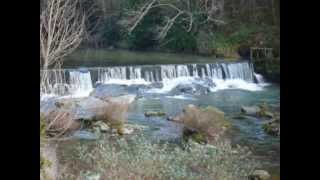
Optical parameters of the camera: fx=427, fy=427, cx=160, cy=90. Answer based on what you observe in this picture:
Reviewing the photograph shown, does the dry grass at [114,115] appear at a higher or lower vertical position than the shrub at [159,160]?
higher

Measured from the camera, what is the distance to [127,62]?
97.5 inches

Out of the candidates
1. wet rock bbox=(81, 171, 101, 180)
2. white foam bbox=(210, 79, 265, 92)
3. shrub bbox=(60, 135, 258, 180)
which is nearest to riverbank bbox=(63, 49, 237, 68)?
white foam bbox=(210, 79, 265, 92)

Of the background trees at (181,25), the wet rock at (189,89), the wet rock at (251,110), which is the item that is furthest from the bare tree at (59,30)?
the wet rock at (251,110)

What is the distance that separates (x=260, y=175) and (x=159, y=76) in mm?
806

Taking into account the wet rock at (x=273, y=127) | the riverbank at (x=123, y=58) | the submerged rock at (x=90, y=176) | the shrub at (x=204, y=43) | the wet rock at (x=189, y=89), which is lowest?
the submerged rock at (x=90, y=176)

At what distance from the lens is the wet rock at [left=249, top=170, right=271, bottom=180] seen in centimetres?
242

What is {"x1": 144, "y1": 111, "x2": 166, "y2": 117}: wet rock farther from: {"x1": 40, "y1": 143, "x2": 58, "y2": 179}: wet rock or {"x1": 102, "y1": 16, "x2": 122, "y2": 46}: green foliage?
{"x1": 40, "y1": 143, "x2": 58, "y2": 179}: wet rock

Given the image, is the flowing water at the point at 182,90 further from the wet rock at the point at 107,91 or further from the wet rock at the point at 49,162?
the wet rock at the point at 49,162

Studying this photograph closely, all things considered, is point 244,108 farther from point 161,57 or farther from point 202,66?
point 161,57

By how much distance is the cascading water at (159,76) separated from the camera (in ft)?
8.07

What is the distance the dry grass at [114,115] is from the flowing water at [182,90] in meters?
0.04
